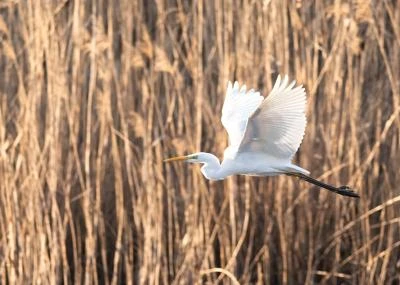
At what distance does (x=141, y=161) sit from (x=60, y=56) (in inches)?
14.0

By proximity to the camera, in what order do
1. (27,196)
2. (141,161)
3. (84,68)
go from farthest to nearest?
(84,68) < (141,161) < (27,196)

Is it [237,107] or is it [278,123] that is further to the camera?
[237,107]

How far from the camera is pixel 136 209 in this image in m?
2.60

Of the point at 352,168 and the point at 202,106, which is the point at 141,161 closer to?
the point at 202,106

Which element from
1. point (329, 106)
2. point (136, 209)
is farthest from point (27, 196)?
point (329, 106)

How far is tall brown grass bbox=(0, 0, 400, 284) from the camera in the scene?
2549 mm

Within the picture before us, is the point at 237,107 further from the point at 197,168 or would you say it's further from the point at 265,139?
the point at 197,168

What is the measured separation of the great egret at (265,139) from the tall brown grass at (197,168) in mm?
432

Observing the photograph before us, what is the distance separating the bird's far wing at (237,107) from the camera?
2098 mm

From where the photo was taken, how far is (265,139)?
2023 mm

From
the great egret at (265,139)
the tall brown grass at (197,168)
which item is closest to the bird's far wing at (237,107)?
the great egret at (265,139)

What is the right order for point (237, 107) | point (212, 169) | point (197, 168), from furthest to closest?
point (197, 168) < point (237, 107) < point (212, 169)

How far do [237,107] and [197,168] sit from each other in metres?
0.49

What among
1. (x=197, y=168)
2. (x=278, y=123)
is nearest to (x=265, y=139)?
(x=278, y=123)
